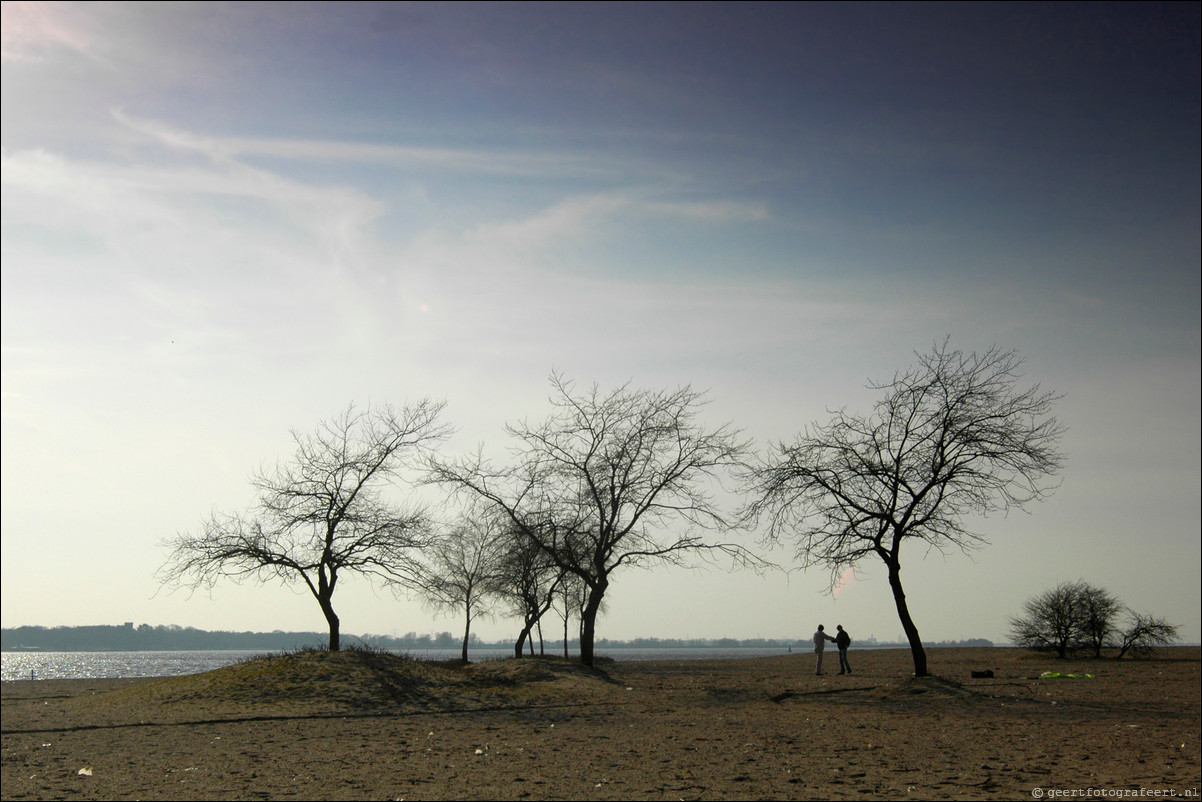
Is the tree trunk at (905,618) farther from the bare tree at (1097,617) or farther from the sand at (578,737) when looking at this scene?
the bare tree at (1097,617)

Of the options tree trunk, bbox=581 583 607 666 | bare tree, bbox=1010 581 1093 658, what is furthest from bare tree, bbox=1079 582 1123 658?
tree trunk, bbox=581 583 607 666

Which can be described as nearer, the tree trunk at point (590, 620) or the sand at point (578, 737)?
the sand at point (578, 737)

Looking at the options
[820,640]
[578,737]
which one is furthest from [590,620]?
[578,737]

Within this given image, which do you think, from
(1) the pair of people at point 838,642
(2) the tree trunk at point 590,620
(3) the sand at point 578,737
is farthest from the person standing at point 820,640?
(2) the tree trunk at point 590,620

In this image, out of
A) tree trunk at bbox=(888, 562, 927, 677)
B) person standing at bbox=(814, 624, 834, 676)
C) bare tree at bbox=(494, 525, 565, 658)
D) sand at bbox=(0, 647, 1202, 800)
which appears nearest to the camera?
sand at bbox=(0, 647, 1202, 800)

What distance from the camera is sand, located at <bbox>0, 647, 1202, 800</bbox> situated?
10.1 m

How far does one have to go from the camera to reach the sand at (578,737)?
10.1 metres

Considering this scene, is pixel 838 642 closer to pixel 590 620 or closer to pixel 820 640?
pixel 820 640

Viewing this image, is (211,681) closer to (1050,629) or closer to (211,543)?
(211,543)

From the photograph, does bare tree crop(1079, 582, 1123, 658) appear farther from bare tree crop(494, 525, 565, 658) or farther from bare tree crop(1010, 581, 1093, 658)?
bare tree crop(494, 525, 565, 658)

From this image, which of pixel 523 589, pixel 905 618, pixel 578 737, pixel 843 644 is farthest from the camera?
pixel 523 589

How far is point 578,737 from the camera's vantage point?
13.9 meters

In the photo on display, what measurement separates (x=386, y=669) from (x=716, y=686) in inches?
372

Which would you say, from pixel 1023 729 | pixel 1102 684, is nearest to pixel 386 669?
pixel 1023 729
